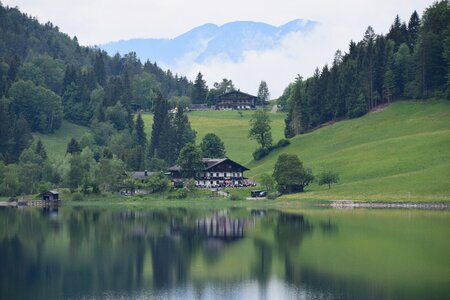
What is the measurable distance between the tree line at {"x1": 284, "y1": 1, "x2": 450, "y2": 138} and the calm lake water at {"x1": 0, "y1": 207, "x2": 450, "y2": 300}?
66683 millimetres

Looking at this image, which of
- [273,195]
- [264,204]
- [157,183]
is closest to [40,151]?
[157,183]

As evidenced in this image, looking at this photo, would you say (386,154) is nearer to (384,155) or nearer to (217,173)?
(384,155)

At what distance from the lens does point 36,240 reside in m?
84.7

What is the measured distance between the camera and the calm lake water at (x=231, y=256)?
56406mm

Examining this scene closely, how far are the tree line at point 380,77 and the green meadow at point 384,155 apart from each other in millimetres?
4737

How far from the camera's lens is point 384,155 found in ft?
472

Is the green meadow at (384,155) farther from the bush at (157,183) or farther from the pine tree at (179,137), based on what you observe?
the bush at (157,183)

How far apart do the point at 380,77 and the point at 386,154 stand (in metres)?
38.6

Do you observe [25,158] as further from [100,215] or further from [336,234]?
[336,234]

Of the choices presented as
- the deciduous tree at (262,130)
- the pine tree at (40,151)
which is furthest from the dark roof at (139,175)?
the deciduous tree at (262,130)

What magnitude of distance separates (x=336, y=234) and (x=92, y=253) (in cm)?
2697

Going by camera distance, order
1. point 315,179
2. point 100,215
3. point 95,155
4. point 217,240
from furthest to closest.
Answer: point 95,155
point 315,179
point 100,215
point 217,240

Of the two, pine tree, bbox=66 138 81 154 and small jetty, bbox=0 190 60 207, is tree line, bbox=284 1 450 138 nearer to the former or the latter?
pine tree, bbox=66 138 81 154

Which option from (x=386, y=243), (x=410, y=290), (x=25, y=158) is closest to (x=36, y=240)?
(x=386, y=243)
